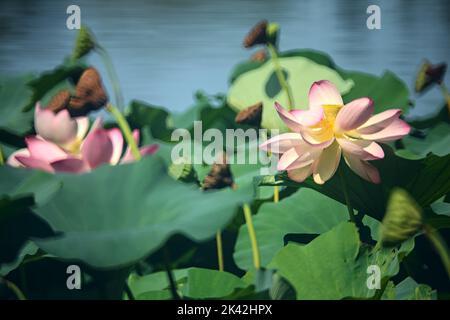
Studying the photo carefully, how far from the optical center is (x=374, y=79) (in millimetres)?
1520

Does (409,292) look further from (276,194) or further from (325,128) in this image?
(276,194)

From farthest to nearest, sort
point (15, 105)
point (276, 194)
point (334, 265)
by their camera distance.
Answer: point (15, 105) → point (276, 194) → point (334, 265)

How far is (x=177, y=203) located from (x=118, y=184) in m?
0.07

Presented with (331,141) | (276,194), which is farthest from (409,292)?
(276,194)

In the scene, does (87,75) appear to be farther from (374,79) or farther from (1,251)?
(374,79)

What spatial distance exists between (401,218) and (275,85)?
867mm

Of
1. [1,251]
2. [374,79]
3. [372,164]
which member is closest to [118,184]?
[1,251]

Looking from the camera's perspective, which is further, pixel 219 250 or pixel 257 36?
pixel 257 36

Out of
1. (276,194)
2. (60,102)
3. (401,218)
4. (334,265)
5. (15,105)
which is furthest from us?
(15,105)

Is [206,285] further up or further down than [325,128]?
further down

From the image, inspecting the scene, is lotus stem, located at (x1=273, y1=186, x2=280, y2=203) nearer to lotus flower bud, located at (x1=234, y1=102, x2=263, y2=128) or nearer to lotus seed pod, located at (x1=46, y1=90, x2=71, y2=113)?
lotus flower bud, located at (x1=234, y1=102, x2=263, y2=128)

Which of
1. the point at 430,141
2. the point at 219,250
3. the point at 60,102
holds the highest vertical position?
the point at 60,102

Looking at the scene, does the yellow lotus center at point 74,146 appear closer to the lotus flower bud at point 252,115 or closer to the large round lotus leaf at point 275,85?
the lotus flower bud at point 252,115

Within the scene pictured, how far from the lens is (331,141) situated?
1006 millimetres
